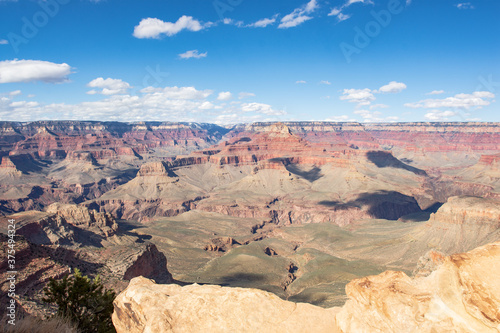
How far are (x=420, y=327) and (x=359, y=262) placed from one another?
74.7 meters

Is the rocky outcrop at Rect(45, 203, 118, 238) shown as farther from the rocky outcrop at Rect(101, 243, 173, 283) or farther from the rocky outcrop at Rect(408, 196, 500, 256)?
the rocky outcrop at Rect(408, 196, 500, 256)

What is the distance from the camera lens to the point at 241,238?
121000 millimetres

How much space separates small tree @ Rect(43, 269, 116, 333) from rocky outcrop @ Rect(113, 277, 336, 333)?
1.04m

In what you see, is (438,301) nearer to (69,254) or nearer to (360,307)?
(360,307)

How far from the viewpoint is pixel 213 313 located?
19.9 m

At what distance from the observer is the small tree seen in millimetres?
21534

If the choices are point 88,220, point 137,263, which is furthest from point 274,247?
point 137,263

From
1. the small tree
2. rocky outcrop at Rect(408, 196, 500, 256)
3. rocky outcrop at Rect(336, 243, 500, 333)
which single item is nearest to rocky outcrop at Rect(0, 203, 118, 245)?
the small tree

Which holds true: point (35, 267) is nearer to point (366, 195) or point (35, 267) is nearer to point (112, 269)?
point (112, 269)

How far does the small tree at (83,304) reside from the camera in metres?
21.5

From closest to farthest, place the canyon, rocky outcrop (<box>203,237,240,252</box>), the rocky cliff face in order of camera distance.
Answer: the canyon, the rocky cliff face, rocky outcrop (<box>203,237,240,252</box>)

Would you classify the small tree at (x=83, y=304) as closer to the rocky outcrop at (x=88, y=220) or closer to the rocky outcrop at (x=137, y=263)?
the rocky outcrop at (x=137, y=263)

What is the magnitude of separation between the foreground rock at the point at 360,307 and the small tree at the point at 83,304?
3.42 ft

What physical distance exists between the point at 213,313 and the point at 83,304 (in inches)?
408
